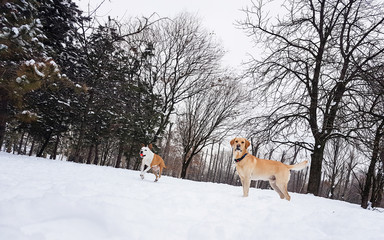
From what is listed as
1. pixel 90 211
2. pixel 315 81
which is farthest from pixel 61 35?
pixel 315 81

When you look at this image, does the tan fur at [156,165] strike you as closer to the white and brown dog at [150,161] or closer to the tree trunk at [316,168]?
the white and brown dog at [150,161]

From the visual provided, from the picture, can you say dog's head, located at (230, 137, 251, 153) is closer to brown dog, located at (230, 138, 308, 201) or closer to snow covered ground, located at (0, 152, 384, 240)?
brown dog, located at (230, 138, 308, 201)

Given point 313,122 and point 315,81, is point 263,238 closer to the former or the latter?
point 313,122

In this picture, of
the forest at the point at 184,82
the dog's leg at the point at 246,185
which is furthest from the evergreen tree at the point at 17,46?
the dog's leg at the point at 246,185

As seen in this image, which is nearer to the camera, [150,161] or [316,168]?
[150,161]

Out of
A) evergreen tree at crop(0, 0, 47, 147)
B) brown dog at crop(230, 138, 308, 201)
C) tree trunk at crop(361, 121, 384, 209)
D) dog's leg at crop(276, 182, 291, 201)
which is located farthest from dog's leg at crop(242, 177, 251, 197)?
evergreen tree at crop(0, 0, 47, 147)

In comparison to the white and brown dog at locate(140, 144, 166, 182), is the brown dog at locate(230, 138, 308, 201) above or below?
above

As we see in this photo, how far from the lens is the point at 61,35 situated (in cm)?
1265

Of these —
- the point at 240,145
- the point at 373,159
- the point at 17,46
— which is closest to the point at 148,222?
the point at 240,145

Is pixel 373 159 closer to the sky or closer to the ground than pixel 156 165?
closer to the sky

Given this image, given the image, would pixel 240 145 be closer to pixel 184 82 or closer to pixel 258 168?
pixel 258 168

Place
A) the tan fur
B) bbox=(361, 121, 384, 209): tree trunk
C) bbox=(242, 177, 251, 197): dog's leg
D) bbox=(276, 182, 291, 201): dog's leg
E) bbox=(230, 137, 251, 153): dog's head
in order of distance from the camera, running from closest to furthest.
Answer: bbox=(242, 177, 251, 197): dog's leg, bbox=(230, 137, 251, 153): dog's head, bbox=(276, 182, 291, 201): dog's leg, bbox=(361, 121, 384, 209): tree trunk, the tan fur

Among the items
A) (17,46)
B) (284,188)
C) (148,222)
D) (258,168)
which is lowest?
(148,222)

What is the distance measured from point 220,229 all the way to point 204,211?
2.33 feet
